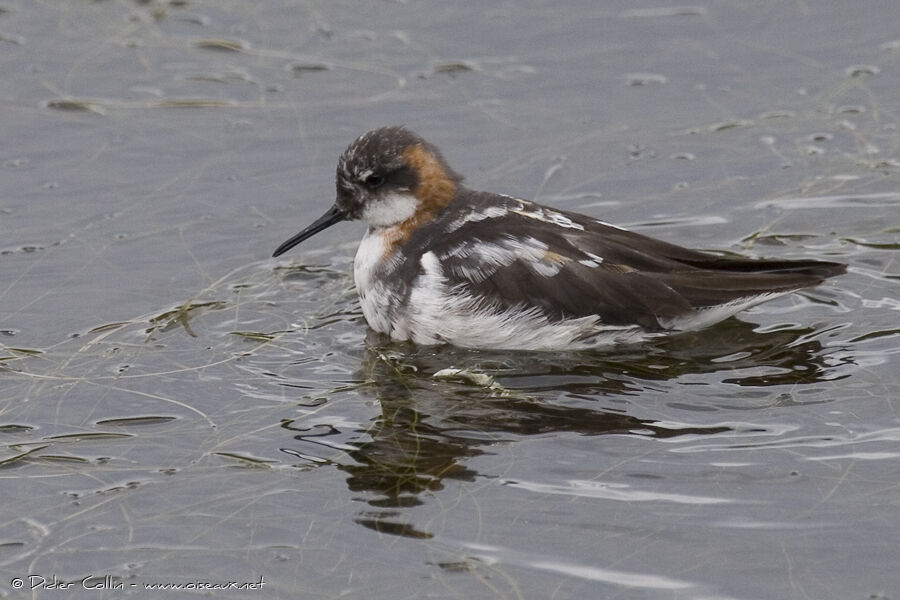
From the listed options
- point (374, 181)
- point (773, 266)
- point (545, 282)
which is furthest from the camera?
point (374, 181)

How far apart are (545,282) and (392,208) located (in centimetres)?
135

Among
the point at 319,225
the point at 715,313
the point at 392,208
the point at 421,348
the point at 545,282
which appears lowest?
the point at 421,348

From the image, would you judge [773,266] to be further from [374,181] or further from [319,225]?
[319,225]

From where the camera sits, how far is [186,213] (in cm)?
1126

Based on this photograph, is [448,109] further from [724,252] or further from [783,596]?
[783,596]

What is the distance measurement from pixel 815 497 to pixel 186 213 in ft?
19.0

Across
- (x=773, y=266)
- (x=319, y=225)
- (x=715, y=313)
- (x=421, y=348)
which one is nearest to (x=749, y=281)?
(x=773, y=266)

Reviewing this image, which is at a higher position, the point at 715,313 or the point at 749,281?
the point at 749,281

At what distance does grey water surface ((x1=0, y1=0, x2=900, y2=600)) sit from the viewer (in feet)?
23.5

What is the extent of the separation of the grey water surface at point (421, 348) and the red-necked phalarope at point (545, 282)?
23 cm

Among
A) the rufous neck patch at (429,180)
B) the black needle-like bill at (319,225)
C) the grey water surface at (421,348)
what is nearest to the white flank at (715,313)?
the grey water surface at (421,348)

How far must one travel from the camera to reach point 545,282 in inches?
364

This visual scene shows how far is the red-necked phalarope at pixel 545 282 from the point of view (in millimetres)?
9273

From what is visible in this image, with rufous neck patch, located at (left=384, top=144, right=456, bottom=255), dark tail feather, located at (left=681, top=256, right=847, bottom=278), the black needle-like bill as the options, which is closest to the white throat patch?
rufous neck patch, located at (left=384, top=144, right=456, bottom=255)
